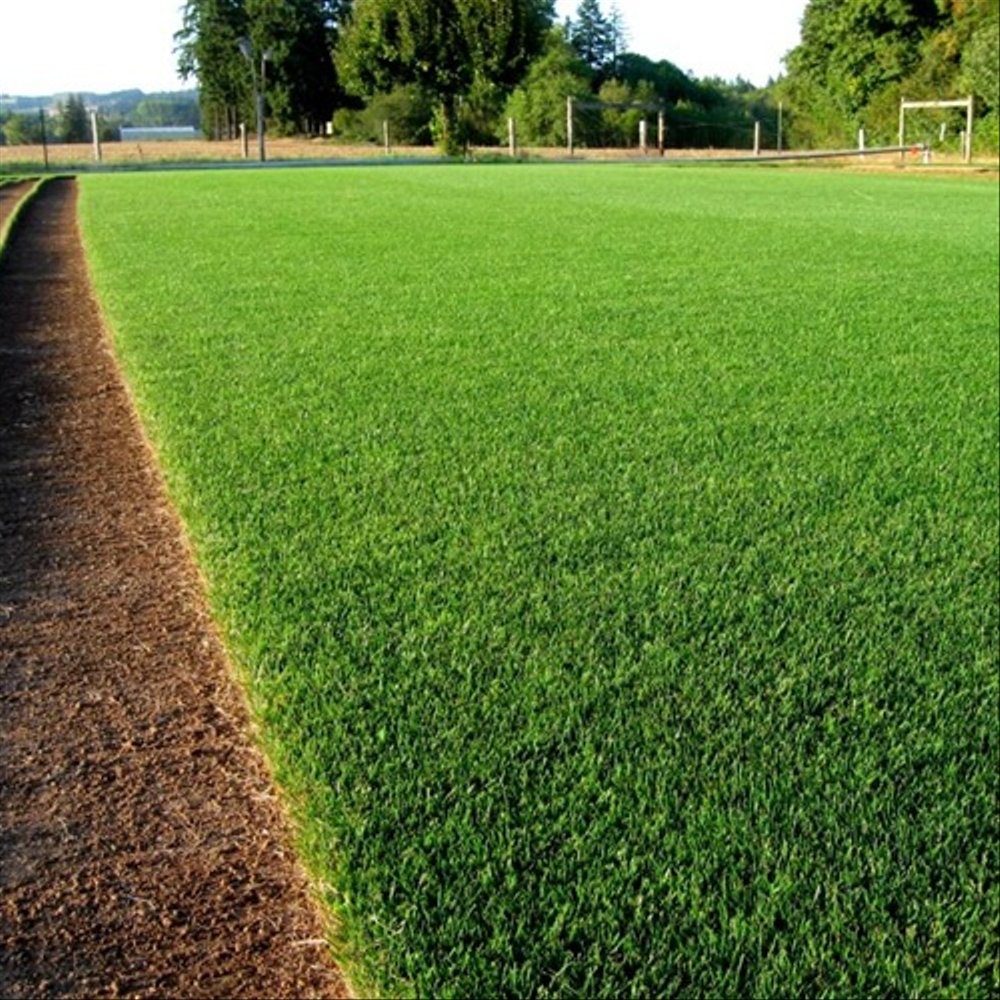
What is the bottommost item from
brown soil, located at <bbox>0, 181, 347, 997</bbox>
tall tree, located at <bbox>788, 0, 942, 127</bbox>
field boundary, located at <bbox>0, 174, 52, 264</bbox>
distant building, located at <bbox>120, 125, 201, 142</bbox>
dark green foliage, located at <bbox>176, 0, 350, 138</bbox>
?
brown soil, located at <bbox>0, 181, 347, 997</bbox>

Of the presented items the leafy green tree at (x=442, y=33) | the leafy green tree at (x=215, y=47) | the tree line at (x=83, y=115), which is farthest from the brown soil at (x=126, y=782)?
the tree line at (x=83, y=115)

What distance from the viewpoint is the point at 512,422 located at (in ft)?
16.6

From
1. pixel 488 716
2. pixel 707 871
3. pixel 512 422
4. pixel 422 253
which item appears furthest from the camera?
pixel 422 253

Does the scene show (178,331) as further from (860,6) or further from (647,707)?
(860,6)

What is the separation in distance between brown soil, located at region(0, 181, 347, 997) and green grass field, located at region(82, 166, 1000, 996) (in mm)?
104

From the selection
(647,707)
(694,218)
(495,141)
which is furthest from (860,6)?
(647,707)

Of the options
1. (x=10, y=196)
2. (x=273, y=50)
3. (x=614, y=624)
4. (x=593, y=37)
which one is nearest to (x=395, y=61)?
(x=614, y=624)

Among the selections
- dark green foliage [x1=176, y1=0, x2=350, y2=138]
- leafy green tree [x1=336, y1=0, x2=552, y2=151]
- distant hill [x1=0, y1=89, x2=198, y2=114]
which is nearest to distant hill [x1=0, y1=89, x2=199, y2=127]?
distant hill [x1=0, y1=89, x2=198, y2=114]

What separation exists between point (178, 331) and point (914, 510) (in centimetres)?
462

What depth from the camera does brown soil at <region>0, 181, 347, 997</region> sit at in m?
1.91

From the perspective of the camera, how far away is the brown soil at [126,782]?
6.27ft

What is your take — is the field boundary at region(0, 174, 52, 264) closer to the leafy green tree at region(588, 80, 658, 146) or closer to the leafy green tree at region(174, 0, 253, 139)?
the leafy green tree at region(174, 0, 253, 139)

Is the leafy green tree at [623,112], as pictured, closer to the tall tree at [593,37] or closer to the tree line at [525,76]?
the tree line at [525,76]

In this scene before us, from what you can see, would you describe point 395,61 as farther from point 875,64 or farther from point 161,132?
point 161,132
